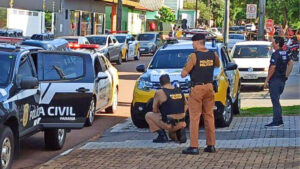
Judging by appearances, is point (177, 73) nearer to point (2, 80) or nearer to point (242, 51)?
point (2, 80)

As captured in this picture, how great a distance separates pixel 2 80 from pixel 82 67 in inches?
89.5

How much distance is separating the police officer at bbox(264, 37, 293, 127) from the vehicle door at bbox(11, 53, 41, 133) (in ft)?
16.4

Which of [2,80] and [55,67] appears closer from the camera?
[2,80]

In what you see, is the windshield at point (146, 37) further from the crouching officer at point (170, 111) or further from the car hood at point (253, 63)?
the crouching officer at point (170, 111)

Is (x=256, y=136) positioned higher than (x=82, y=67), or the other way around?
(x=82, y=67)

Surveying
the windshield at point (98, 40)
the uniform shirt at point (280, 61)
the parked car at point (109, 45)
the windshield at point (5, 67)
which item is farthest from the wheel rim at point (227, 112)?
the windshield at point (98, 40)

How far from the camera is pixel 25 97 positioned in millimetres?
9594

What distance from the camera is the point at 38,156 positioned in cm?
1102

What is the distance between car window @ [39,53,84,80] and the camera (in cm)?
1089

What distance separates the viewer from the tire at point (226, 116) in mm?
13295

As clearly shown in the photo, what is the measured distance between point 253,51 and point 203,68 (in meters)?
15.6

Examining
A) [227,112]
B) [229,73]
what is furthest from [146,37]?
[227,112]

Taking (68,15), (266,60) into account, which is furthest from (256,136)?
(68,15)

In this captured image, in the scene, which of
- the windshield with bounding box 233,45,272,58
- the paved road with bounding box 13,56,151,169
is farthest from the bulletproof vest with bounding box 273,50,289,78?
the windshield with bounding box 233,45,272,58
